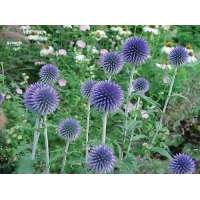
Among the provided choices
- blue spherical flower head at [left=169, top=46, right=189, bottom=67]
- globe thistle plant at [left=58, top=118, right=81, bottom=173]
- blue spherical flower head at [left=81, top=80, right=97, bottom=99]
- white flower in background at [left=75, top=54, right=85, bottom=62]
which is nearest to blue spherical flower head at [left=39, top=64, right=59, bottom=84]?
blue spherical flower head at [left=81, top=80, right=97, bottom=99]

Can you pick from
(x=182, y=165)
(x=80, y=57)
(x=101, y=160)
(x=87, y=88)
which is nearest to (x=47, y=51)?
(x=80, y=57)

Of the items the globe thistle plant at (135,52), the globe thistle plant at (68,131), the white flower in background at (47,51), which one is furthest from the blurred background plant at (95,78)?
the globe thistle plant at (135,52)

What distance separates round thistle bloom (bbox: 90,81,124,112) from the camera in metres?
2.04

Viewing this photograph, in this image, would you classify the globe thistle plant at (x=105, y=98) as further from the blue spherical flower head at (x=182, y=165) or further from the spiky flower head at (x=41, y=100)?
the blue spherical flower head at (x=182, y=165)

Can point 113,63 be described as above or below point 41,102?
above

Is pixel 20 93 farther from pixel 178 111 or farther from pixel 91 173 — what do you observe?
pixel 178 111

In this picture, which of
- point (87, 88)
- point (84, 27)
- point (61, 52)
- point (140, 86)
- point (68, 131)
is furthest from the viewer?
point (61, 52)

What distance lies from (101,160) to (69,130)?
0.76 ft

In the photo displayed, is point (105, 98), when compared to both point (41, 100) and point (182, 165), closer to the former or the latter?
point (41, 100)

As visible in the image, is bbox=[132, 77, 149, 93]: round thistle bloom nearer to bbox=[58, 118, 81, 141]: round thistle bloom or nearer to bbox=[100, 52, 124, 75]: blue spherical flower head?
bbox=[100, 52, 124, 75]: blue spherical flower head

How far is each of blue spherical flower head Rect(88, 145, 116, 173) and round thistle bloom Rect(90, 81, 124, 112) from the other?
0.18m

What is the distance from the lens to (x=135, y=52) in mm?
2262
